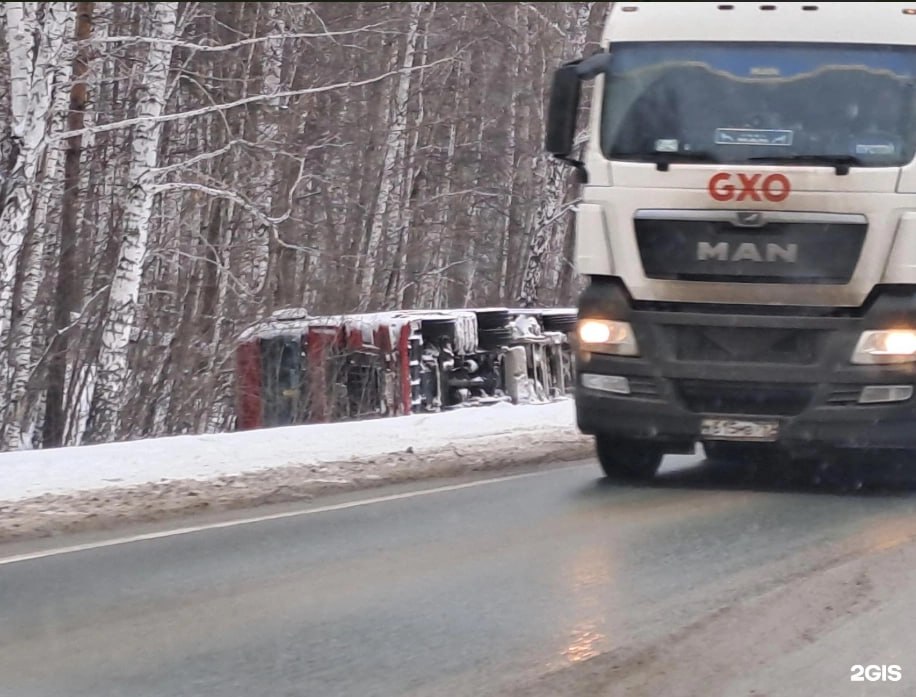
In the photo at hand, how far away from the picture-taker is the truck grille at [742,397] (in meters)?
10.3

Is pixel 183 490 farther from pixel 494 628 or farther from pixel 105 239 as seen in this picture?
pixel 105 239

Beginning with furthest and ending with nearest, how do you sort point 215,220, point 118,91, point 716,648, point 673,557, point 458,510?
point 215,220 < point 118,91 < point 458,510 < point 673,557 < point 716,648

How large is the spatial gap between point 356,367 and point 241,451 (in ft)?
18.0

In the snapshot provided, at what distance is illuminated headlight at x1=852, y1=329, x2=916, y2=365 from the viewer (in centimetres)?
1005

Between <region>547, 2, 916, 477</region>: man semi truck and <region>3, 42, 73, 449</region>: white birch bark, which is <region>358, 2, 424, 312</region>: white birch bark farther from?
<region>547, 2, 916, 477</region>: man semi truck

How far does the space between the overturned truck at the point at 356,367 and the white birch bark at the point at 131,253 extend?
6.32 feet

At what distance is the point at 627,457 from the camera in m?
11.5

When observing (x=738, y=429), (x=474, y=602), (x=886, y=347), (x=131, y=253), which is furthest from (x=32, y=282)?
(x=474, y=602)

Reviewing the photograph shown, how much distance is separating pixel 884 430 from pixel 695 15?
130 inches

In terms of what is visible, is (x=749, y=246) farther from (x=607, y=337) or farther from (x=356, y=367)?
(x=356, y=367)

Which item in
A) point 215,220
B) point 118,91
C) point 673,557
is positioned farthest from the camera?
point 215,220

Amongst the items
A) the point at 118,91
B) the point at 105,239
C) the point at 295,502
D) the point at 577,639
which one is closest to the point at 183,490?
the point at 295,502

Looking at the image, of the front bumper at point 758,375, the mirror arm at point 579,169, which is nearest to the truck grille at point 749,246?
the front bumper at point 758,375

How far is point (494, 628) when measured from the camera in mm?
6449
